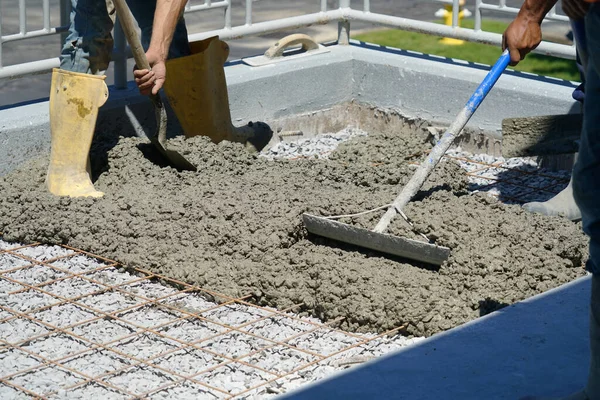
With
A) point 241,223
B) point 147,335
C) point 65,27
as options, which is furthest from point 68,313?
point 65,27

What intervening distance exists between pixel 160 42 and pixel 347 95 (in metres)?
1.93

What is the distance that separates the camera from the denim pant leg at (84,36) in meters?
4.44

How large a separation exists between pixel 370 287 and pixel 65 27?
228 cm

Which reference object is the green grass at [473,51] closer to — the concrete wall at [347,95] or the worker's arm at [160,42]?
the concrete wall at [347,95]

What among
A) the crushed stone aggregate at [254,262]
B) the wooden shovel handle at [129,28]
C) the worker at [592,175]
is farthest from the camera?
the wooden shovel handle at [129,28]

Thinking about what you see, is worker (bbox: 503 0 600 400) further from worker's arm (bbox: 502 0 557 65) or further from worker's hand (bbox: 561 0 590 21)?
worker's arm (bbox: 502 0 557 65)

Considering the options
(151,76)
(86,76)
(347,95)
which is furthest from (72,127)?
(347,95)

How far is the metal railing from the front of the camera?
15.9ft

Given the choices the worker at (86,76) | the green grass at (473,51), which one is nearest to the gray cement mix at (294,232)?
the worker at (86,76)

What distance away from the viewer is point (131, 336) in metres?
3.28

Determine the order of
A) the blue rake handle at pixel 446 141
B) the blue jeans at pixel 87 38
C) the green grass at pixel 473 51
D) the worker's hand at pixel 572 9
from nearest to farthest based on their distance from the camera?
1. the worker's hand at pixel 572 9
2. the blue rake handle at pixel 446 141
3. the blue jeans at pixel 87 38
4. the green grass at pixel 473 51

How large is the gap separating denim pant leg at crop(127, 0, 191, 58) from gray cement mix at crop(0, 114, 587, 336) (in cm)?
50

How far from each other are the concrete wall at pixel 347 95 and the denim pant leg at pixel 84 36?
449 mm

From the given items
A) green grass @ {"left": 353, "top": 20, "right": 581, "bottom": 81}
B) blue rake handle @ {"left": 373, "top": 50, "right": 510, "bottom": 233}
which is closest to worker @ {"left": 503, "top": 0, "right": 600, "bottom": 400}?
blue rake handle @ {"left": 373, "top": 50, "right": 510, "bottom": 233}
